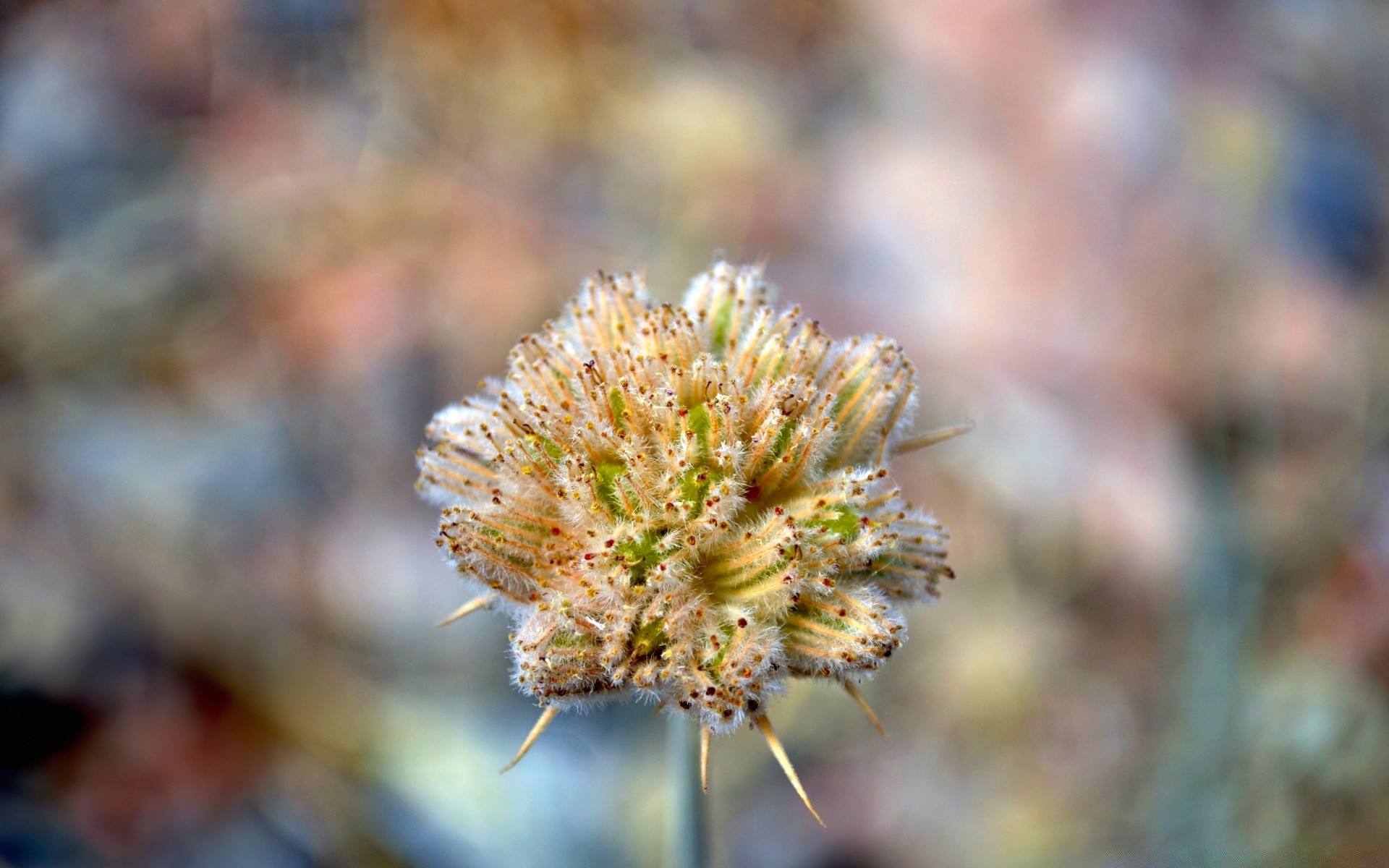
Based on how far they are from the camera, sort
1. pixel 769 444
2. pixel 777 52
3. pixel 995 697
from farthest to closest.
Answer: pixel 777 52 → pixel 995 697 → pixel 769 444

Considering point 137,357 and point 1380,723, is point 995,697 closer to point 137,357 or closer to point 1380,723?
point 1380,723

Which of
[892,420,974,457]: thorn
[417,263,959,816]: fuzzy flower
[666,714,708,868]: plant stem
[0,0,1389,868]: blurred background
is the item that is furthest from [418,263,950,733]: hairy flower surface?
[0,0,1389,868]: blurred background

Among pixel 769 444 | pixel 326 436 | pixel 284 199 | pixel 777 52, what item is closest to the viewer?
pixel 769 444

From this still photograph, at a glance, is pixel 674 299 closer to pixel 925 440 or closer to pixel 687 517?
pixel 925 440

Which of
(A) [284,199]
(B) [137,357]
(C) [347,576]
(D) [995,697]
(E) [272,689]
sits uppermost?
(A) [284,199]

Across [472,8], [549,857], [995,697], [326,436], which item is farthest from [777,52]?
[549,857]

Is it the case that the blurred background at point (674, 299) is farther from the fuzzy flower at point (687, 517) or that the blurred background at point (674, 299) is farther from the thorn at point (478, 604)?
the fuzzy flower at point (687, 517)

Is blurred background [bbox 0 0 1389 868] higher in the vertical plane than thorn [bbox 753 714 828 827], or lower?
higher

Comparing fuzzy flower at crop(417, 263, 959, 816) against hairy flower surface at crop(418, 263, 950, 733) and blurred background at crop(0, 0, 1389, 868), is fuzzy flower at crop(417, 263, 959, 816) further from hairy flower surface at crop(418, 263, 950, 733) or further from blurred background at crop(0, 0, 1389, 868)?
blurred background at crop(0, 0, 1389, 868)

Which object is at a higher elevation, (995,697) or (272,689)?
(272,689)
